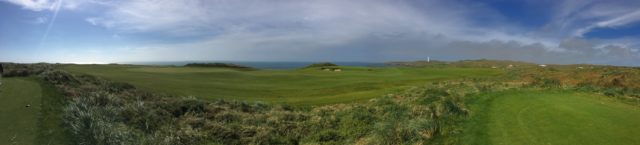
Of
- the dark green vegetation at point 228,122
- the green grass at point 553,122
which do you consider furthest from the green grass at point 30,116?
the green grass at point 553,122

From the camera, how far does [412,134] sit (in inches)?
482

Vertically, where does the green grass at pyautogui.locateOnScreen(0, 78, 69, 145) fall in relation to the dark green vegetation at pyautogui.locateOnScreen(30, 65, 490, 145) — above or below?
above

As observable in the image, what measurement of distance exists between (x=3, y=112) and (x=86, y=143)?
2922 mm

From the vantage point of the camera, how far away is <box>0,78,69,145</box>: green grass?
848 centimetres

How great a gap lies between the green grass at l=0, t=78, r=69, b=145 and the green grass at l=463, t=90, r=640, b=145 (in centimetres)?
959

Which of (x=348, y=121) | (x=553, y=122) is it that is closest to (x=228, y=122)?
(x=348, y=121)

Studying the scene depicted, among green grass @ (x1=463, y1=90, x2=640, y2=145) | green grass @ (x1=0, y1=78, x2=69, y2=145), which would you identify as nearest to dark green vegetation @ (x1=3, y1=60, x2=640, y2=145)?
green grass @ (x1=463, y1=90, x2=640, y2=145)

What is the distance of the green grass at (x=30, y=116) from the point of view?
8.48 metres

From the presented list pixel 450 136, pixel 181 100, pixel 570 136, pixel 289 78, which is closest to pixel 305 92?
pixel 289 78

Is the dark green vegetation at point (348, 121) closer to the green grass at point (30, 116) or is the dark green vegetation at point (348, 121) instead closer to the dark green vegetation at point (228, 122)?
the dark green vegetation at point (228, 122)

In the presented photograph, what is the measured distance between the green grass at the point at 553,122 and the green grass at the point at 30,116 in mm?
9594

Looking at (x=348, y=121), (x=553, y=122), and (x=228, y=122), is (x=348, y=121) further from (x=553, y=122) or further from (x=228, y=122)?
(x=553, y=122)

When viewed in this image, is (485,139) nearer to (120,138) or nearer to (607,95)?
(120,138)

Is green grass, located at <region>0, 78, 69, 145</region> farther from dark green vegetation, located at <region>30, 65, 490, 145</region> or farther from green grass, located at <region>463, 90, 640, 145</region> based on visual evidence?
green grass, located at <region>463, 90, 640, 145</region>
